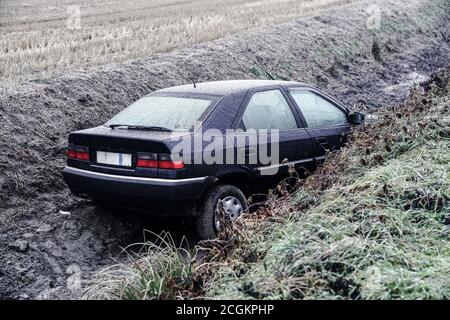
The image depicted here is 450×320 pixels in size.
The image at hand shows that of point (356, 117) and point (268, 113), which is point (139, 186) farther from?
point (356, 117)

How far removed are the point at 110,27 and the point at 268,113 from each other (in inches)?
496

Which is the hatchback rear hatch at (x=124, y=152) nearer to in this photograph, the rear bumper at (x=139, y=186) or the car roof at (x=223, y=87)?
the rear bumper at (x=139, y=186)

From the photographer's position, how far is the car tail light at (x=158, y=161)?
5566mm

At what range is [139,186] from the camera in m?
5.63

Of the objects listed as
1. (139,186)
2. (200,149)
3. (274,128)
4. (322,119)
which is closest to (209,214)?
(200,149)

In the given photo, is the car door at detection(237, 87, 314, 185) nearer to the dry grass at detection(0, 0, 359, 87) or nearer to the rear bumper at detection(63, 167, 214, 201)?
the rear bumper at detection(63, 167, 214, 201)

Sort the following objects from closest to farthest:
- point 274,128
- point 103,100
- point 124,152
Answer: point 124,152 → point 274,128 → point 103,100

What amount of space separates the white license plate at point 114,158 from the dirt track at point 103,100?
0.74m

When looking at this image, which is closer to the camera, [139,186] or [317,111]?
[139,186]

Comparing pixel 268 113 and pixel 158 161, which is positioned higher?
pixel 268 113

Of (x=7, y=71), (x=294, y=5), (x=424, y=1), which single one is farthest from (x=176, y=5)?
(x=7, y=71)

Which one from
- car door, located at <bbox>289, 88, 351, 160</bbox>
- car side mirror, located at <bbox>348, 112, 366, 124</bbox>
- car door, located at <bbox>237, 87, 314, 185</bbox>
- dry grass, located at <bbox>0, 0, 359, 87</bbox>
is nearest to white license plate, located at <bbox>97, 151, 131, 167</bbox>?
car door, located at <bbox>237, 87, 314, 185</bbox>

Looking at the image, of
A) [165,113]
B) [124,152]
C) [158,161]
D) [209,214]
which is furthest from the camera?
[165,113]
